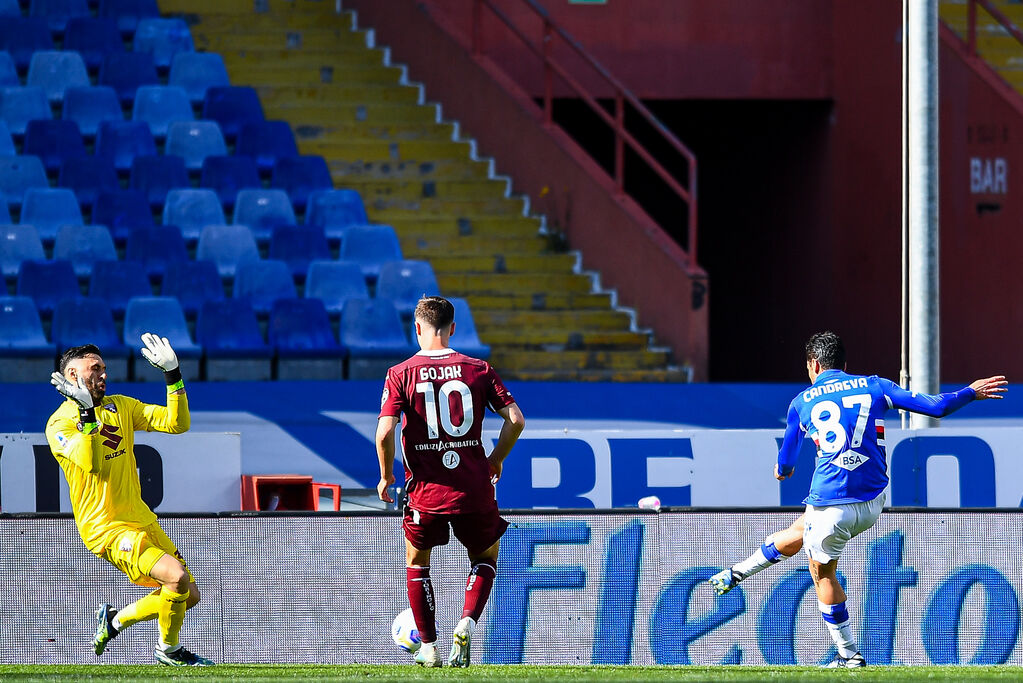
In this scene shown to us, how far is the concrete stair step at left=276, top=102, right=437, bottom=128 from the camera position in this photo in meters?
14.9

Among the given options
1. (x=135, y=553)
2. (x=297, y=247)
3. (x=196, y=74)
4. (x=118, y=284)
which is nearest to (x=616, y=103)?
(x=297, y=247)

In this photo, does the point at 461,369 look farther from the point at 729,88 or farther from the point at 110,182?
the point at 729,88

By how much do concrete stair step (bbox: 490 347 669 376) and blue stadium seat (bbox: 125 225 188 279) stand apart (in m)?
2.78

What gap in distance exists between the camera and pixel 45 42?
15094mm

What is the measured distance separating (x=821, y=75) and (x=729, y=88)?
1.02 metres

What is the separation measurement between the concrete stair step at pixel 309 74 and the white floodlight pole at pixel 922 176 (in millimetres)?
7484

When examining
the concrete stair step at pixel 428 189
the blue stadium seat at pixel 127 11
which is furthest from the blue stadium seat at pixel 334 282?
the blue stadium seat at pixel 127 11

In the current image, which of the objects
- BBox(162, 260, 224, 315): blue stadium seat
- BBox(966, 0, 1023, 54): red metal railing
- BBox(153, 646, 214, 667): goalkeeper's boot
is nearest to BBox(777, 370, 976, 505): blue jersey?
BBox(153, 646, 214, 667): goalkeeper's boot

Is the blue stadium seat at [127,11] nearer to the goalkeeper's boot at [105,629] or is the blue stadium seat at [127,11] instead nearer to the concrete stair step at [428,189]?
the concrete stair step at [428,189]

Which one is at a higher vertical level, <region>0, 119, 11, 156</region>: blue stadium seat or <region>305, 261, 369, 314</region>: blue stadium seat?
<region>0, 119, 11, 156</region>: blue stadium seat

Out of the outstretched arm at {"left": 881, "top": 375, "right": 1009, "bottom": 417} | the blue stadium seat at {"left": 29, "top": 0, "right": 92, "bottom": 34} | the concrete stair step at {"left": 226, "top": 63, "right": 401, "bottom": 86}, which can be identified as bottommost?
the outstretched arm at {"left": 881, "top": 375, "right": 1009, "bottom": 417}

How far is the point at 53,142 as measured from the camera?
547 inches

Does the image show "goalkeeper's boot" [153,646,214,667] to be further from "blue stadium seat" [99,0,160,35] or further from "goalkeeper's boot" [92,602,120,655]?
"blue stadium seat" [99,0,160,35]

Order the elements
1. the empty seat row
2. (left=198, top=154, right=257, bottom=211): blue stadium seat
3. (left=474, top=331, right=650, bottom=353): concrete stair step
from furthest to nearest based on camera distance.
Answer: the empty seat row, (left=198, top=154, right=257, bottom=211): blue stadium seat, (left=474, top=331, right=650, bottom=353): concrete stair step
